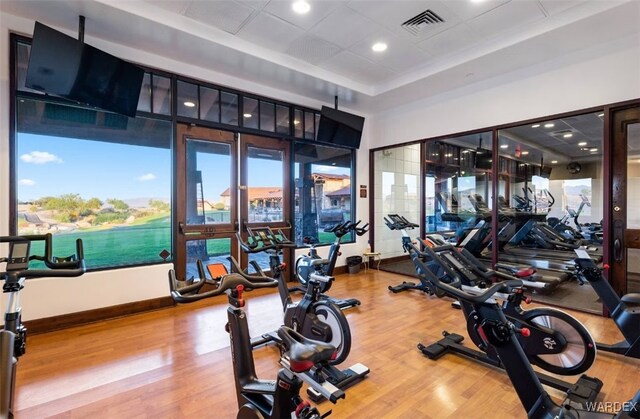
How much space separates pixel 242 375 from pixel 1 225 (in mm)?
3451

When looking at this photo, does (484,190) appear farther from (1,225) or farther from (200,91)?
(1,225)

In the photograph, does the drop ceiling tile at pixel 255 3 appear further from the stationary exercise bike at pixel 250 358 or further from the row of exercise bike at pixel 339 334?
the stationary exercise bike at pixel 250 358

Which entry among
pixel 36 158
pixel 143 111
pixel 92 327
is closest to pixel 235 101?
pixel 143 111

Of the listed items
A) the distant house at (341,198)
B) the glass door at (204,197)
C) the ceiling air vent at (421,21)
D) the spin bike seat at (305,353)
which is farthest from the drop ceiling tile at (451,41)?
the spin bike seat at (305,353)

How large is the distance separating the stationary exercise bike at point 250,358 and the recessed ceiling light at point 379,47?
376cm

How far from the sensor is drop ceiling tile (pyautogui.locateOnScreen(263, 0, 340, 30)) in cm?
341

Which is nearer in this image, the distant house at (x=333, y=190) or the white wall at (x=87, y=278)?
the white wall at (x=87, y=278)

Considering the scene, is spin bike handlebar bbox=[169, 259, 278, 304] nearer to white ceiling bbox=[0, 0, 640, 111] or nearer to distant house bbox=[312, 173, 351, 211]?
white ceiling bbox=[0, 0, 640, 111]

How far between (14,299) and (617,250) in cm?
597

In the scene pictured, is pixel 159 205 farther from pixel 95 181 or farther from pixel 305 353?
pixel 305 353

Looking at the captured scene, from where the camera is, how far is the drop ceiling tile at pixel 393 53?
13.6ft

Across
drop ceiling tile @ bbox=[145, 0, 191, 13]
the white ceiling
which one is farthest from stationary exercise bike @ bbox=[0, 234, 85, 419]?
drop ceiling tile @ bbox=[145, 0, 191, 13]

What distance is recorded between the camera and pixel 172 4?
341 centimetres

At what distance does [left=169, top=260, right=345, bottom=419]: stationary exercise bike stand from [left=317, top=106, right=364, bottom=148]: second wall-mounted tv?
4591 mm
